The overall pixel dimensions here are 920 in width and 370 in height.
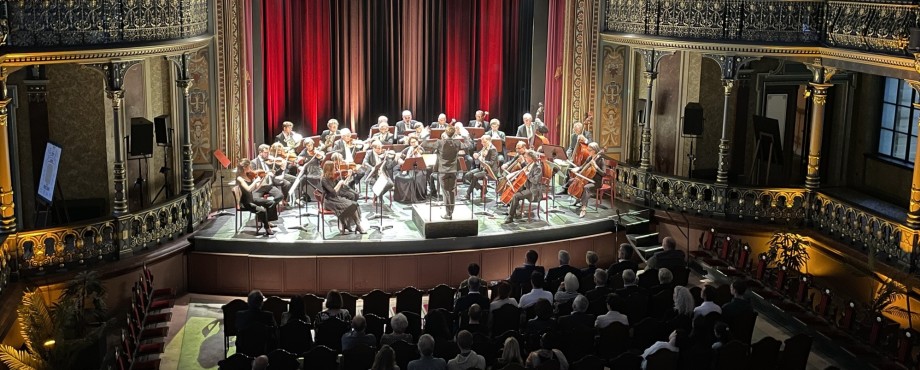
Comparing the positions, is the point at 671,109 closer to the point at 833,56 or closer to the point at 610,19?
the point at 610,19

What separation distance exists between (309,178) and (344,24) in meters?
4.81

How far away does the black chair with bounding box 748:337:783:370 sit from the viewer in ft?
39.7

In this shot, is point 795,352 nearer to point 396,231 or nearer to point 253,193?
point 396,231

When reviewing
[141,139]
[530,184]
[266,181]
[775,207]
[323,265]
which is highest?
[141,139]

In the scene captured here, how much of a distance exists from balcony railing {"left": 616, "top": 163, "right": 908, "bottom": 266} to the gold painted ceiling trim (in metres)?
8.07

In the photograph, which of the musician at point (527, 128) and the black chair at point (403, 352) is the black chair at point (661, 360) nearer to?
the black chair at point (403, 352)

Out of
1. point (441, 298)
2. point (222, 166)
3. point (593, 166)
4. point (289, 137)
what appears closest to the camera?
point (441, 298)

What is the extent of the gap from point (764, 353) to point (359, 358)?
→ 4420 mm

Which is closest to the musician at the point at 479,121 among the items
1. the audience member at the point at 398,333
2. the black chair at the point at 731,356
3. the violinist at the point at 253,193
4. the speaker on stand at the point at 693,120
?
the speaker on stand at the point at 693,120

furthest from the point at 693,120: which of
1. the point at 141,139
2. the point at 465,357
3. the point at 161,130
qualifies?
the point at 465,357

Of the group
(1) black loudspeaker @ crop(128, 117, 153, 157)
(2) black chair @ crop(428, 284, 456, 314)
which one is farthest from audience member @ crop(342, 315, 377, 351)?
(1) black loudspeaker @ crop(128, 117, 153, 157)

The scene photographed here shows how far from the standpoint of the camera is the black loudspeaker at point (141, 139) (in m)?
17.2

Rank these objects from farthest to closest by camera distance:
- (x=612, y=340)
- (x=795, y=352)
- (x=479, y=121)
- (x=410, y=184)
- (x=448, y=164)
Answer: (x=479, y=121) < (x=410, y=184) < (x=448, y=164) < (x=612, y=340) < (x=795, y=352)

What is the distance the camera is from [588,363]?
453 inches
